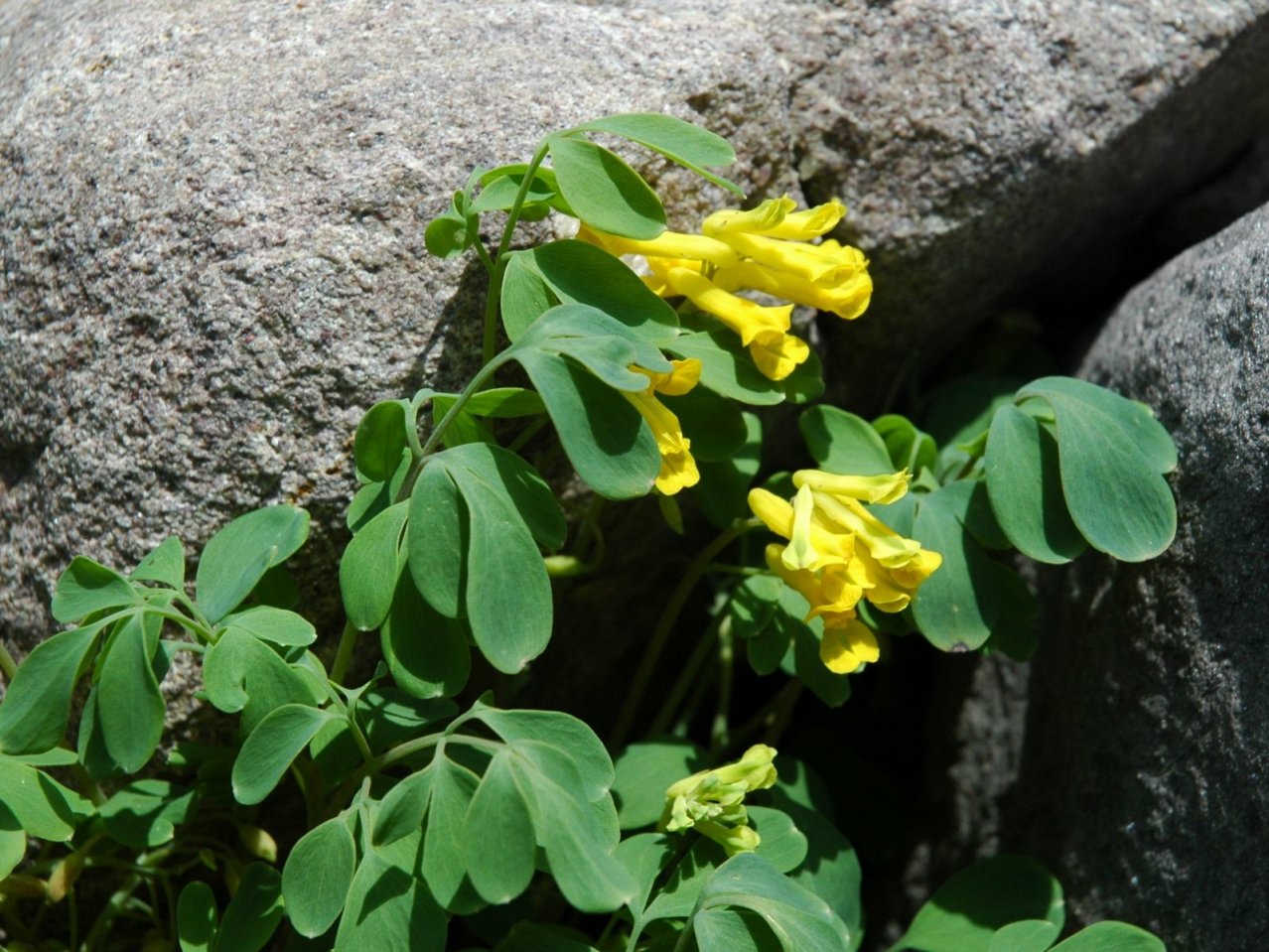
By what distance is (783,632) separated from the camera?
4.93ft

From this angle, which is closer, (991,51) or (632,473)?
(632,473)

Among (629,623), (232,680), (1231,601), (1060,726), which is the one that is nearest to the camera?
(232,680)

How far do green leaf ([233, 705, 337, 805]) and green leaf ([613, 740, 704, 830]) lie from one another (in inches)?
18.9

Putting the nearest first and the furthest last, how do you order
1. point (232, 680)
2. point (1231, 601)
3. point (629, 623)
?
1. point (232, 680)
2. point (1231, 601)
3. point (629, 623)

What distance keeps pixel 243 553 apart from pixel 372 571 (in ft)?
0.75

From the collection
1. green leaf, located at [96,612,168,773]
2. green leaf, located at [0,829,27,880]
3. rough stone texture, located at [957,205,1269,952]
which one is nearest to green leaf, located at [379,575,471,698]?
green leaf, located at [96,612,168,773]

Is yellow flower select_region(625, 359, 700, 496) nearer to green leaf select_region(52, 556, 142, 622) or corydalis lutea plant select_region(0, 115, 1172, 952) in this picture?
corydalis lutea plant select_region(0, 115, 1172, 952)

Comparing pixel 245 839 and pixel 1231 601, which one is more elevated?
pixel 1231 601

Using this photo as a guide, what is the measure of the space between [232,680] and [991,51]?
1.50m

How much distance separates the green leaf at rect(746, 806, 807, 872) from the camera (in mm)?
1372

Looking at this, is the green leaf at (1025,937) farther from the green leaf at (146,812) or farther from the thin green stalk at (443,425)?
the green leaf at (146,812)

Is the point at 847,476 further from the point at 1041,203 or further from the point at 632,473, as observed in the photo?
the point at 1041,203

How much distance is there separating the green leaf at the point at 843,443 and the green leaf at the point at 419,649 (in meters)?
0.62

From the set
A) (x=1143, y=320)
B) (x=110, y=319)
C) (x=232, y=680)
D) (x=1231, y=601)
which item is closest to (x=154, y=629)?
(x=232, y=680)
